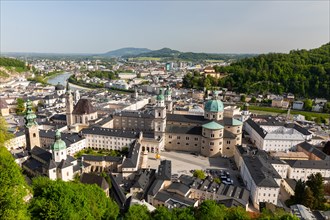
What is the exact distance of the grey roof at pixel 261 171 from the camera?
2855cm

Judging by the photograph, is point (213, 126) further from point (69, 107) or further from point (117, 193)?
point (69, 107)

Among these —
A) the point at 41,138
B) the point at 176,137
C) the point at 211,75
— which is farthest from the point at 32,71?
the point at 176,137

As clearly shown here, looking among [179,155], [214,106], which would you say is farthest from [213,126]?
[179,155]

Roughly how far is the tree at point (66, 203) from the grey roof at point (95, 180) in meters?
6.72

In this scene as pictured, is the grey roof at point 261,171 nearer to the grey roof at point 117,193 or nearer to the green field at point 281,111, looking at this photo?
the grey roof at point 117,193

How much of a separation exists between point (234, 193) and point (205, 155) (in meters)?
14.5

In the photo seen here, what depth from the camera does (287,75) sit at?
3784 inches

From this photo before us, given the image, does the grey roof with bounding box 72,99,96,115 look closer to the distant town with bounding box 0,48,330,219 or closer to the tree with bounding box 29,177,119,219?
the distant town with bounding box 0,48,330,219

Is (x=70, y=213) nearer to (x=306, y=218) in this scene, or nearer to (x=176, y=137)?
(x=306, y=218)

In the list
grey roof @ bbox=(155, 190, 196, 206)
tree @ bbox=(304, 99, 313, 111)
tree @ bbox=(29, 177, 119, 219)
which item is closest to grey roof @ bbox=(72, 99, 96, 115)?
grey roof @ bbox=(155, 190, 196, 206)

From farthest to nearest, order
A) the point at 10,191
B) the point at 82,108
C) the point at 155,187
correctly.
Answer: the point at 82,108 → the point at 155,187 → the point at 10,191

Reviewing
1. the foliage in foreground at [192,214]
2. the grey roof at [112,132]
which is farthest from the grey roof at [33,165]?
the foliage in foreground at [192,214]

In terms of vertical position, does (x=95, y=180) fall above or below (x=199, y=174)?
above

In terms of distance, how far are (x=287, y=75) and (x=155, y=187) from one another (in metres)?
84.1
